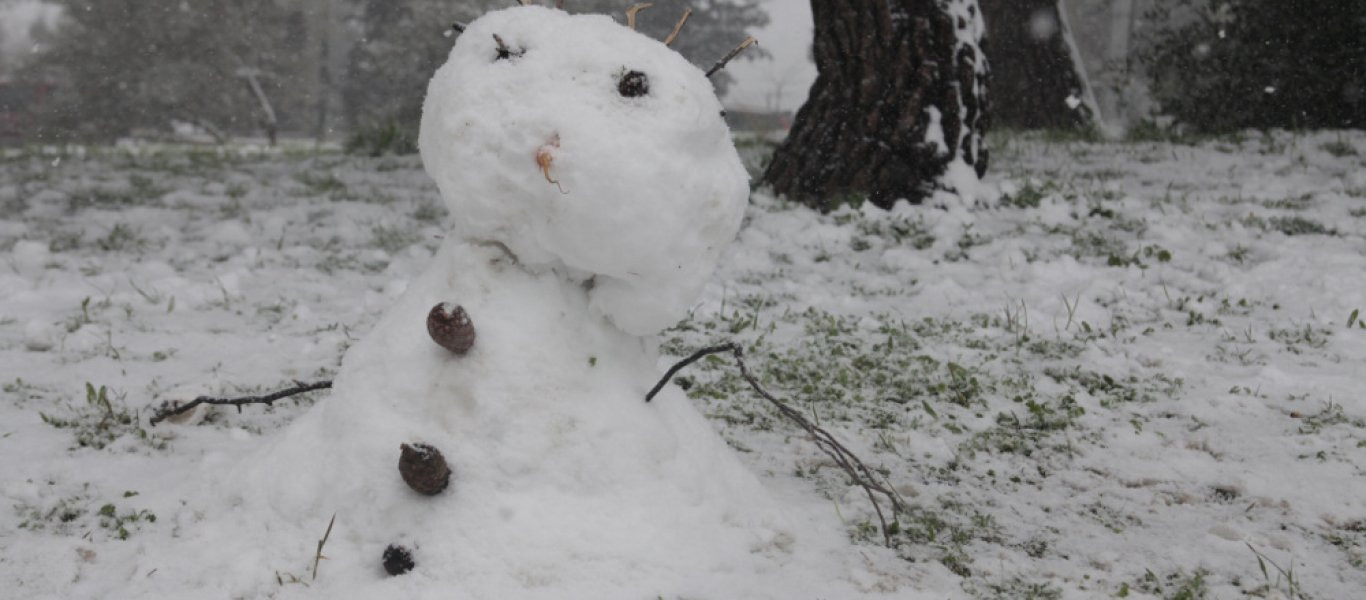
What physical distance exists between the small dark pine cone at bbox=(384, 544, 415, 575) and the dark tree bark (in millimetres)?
8596

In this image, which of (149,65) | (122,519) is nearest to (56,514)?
(122,519)

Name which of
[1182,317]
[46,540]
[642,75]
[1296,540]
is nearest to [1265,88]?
[1182,317]

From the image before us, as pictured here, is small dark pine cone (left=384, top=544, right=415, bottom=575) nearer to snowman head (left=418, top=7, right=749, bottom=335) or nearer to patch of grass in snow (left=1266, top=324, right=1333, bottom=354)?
snowman head (left=418, top=7, right=749, bottom=335)

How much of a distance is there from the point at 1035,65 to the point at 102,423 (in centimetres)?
893

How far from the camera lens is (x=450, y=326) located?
2.06 metres

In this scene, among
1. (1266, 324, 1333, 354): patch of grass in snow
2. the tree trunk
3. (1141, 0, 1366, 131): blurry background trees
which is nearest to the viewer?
(1266, 324, 1333, 354): patch of grass in snow

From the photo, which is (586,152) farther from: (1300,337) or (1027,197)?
(1027,197)

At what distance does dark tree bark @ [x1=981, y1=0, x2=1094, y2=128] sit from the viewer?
958 cm

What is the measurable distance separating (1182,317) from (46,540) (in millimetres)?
4102

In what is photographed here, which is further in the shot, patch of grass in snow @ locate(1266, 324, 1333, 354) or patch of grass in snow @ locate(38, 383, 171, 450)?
patch of grass in snow @ locate(1266, 324, 1333, 354)

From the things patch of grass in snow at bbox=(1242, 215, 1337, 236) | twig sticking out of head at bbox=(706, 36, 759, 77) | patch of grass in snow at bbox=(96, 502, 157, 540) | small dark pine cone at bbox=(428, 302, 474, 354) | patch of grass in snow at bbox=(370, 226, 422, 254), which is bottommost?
patch of grass in snow at bbox=(370, 226, 422, 254)

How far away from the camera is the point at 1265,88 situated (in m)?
8.81

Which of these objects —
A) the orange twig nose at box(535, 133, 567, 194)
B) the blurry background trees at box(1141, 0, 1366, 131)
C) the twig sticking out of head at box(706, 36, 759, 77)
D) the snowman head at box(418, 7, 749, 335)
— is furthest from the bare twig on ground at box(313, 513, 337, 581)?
the blurry background trees at box(1141, 0, 1366, 131)

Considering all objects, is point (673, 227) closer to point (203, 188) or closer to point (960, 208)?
point (960, 208)
